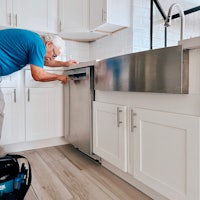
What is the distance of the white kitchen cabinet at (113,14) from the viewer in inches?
85.4

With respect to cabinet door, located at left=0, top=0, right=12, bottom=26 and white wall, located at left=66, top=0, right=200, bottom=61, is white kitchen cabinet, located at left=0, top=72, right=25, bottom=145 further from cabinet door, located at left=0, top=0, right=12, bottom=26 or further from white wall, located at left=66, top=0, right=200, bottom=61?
white wall, located at left=66, top=0, right=200, bottom=61

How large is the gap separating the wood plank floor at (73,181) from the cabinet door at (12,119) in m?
0.26

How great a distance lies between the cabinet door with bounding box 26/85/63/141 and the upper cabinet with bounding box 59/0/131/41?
737mm

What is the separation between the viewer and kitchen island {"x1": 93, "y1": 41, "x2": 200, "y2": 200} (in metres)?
1.01

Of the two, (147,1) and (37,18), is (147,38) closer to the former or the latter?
(147,1)

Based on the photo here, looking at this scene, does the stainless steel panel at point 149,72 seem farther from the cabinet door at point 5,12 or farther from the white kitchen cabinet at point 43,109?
the cabinet door at point 5,12

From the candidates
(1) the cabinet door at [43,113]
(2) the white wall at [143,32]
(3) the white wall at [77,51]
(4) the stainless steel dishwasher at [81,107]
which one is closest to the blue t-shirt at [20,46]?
(4) the stainless steel dishwasher at [81,107]

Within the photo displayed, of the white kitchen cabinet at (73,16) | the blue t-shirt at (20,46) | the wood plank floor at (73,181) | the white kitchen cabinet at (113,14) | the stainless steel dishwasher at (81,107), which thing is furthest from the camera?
the white kitchen cabinet at (73,16)

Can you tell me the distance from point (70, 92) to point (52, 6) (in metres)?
1.10

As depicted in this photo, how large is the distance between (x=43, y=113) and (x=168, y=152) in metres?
1.62

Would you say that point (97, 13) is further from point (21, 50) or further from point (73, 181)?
point (73, 181)

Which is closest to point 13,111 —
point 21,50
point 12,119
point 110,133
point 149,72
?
point 12,119

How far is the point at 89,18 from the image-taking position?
253cm

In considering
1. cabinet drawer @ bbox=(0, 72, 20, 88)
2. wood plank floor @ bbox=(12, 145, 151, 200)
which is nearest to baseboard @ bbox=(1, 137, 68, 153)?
wood plank floor @ bbox=(12, 145, 151, 200)
